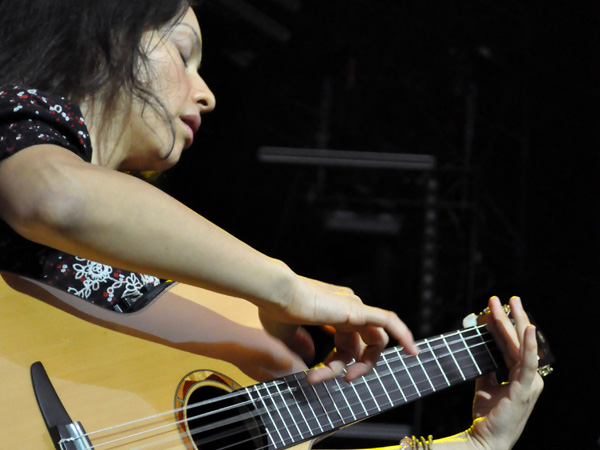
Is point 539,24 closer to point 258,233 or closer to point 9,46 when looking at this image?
point 258,233

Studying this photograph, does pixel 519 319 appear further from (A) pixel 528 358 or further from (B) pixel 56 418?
(B) pixel 56 418

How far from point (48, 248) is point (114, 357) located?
0.18m

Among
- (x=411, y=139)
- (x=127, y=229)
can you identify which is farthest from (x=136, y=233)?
(x=411, y=139)

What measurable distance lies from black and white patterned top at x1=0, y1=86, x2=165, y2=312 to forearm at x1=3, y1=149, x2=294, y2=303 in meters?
0.08

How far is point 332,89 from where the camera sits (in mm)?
2883

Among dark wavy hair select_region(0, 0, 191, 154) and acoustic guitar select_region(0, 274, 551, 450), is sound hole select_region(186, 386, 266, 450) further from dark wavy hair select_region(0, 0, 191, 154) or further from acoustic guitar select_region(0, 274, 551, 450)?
dark wavy hair select_region(0, 0, 191, 154)

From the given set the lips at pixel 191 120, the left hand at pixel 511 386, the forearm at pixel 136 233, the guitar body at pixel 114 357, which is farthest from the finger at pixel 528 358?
the lips at pixel 191 120

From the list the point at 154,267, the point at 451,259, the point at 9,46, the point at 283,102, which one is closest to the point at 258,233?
the point at 283,102

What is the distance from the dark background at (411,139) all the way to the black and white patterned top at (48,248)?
156 cm

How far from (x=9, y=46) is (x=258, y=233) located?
1.72 m

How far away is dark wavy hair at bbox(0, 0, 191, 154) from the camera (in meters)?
1.01

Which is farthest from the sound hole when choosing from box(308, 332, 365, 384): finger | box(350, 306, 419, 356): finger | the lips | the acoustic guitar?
the lips

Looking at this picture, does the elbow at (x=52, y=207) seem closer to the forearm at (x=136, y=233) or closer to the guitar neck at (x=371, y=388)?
the forearm at (x=136, y=233)

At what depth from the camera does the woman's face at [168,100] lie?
1.07 meters
